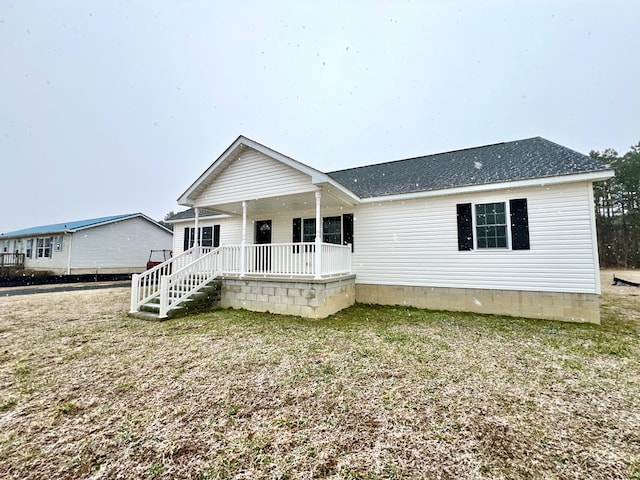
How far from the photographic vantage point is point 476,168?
834 centimetres

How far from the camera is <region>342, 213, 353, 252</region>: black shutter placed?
905 cm

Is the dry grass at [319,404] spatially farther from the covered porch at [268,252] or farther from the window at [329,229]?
the window at [329,229]

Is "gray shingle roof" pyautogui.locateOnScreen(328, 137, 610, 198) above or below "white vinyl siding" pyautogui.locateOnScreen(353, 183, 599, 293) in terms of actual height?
above

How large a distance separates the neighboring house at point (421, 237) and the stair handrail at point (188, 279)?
4 cm

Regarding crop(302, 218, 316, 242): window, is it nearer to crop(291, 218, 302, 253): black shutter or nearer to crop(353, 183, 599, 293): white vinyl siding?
crop(291, 218, 302, 253): black shutter

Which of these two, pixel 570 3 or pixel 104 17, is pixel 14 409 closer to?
pixel 104 17

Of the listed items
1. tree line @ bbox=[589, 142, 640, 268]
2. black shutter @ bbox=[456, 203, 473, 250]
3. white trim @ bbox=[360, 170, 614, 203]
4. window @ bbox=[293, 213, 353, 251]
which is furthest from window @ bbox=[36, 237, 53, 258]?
tree line @ bbox=[589, 142, 640, 268]

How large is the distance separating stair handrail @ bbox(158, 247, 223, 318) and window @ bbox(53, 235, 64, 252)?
59.6ft

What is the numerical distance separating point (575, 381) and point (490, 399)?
1.44 meters

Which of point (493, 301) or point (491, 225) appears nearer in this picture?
point (493, 301)

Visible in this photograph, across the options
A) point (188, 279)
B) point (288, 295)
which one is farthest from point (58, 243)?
point (288, 295)

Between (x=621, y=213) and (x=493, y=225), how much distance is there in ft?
105

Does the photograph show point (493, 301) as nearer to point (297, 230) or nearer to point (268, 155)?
point (297, 230)

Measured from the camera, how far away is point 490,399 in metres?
2.96
